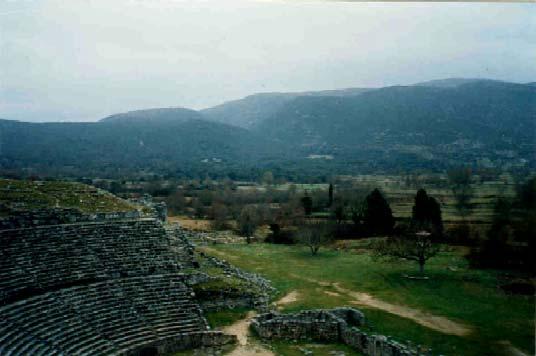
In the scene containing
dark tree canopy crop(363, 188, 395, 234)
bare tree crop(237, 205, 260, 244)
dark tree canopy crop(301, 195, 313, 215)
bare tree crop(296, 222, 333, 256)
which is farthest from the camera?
dark tree canopy crop(301, 195, 313, 215)

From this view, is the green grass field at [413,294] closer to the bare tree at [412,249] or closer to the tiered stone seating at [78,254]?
the bare tree at [412,249]

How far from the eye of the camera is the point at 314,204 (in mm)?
61844

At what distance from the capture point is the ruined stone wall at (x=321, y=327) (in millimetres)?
19812

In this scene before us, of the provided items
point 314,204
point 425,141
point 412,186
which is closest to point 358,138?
point 425,141

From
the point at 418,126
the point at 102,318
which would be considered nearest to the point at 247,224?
the point at 102,318

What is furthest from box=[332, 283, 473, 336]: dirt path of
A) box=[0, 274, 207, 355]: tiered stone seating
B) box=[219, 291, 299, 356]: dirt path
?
box=[0, 274, 207, 355]: tiered stone seating

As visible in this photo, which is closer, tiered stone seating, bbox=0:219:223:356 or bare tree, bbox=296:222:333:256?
tiered stone seating, bbox=0:219:223:356

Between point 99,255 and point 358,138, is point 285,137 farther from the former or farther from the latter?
point 99,255

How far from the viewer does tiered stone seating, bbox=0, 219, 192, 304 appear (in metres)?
18.6

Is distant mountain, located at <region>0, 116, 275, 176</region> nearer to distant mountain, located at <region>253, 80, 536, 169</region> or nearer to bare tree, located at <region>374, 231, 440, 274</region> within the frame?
distant mountain, located at <region>253, 80, 536, 169</region>

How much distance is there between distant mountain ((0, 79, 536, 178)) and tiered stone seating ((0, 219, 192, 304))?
40.1 meters

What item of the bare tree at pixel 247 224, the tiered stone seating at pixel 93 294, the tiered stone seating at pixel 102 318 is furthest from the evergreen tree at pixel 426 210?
the tiered stone seating at pixel 102 318

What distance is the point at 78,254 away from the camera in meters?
20.9

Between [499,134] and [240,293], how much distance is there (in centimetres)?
6404
